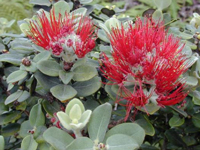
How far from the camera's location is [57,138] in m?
0.58

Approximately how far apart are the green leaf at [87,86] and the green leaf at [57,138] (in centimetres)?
14

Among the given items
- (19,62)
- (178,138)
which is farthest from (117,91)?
(178,138)

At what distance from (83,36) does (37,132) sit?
269mm

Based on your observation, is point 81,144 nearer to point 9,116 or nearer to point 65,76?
point 65,76

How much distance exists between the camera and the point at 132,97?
635 millimetres

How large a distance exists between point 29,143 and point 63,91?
0.15 m

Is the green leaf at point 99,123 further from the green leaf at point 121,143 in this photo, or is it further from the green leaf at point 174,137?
the green leaf at point 174,137

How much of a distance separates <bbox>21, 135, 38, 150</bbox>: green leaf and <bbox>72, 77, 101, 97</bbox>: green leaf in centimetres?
16

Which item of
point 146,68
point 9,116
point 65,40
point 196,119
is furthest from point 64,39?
point 196,119

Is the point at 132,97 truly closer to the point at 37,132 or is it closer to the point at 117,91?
the point at 117,91

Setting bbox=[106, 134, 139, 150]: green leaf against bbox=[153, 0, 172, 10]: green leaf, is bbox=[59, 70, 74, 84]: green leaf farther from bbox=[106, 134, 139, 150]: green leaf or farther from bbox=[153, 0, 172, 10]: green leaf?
bbox=[153, 0, 172, 10]: green leaf

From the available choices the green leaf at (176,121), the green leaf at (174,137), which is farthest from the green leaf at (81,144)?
the green leaf at (174,137)

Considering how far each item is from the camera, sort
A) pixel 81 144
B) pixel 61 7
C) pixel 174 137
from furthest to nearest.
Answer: pixel 174 137 → pixel 61 7 → pixel 81 144

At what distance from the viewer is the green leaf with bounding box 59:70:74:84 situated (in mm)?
672
